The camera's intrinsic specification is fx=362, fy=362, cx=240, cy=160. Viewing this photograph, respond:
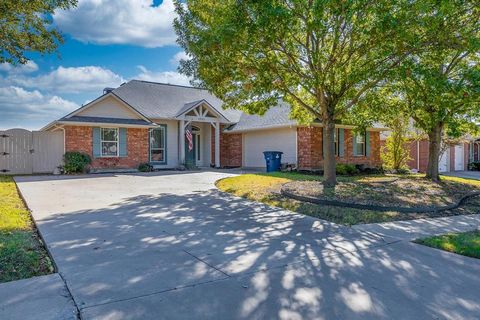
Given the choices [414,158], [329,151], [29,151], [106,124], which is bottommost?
[414,158]

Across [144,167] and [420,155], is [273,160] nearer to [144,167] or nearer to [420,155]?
[144,167]

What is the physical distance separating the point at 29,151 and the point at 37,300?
55.0ft

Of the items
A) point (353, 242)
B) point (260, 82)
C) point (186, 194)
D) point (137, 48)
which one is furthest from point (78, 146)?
point (353, 242)

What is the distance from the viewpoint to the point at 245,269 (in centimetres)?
434

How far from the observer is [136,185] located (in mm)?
12695

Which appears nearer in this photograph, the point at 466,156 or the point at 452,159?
the point at 452,159

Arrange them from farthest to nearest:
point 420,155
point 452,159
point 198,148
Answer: point 452,159, point 420,155, point 198,148

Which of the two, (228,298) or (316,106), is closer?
(228,298)

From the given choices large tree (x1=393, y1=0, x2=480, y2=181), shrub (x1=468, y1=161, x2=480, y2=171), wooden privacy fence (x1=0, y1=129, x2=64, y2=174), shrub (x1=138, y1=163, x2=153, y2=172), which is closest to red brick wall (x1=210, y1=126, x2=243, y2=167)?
shrub (x1=138, y1=163, x2=153, y2=172)

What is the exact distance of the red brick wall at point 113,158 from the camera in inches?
703

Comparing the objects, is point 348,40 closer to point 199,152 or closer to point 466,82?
point 466,82

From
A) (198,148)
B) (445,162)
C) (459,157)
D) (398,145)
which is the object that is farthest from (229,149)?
(459,157)

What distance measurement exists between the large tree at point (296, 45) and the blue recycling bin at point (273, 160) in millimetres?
6852

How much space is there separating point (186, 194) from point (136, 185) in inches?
115
